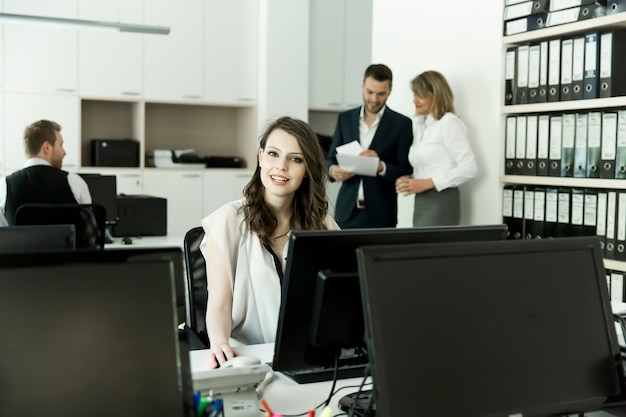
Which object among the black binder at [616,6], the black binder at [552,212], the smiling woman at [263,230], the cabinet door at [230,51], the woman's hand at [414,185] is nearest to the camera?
the smiling woman at [263,230]

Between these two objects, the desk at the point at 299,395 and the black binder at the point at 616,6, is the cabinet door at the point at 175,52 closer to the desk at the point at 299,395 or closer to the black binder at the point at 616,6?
the black binder at the point at 616,6

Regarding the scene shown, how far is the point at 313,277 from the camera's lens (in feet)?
4.55

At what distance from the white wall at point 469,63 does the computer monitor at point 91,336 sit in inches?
117

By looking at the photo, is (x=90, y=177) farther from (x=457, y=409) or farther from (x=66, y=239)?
(x=457, y=409)

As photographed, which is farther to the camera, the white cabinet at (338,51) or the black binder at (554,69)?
the white cabinet at (338,51)

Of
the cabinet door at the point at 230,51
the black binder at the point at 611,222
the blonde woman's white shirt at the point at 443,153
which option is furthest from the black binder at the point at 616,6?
the cabinet door at the point at 230,51

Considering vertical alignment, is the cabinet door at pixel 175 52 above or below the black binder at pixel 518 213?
above

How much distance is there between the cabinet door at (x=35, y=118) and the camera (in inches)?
223

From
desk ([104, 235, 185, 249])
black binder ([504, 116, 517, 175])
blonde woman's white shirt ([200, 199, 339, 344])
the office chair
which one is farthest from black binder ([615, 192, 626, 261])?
the office chair

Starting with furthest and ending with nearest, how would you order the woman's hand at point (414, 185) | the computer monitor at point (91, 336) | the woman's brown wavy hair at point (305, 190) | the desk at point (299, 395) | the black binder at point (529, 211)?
1. the woman's hand at point (414, 185)
2. the black binder at point (529, 211)
3. the woman's brown wavy hair at point (305, 190)
4. the desk at point (299, 395)
5. the computer monitor at point (91, 336)

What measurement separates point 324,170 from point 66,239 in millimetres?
897

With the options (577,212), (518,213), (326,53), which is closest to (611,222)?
(577,212)

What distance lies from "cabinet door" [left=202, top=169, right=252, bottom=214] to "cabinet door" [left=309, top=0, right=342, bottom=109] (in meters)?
0.93

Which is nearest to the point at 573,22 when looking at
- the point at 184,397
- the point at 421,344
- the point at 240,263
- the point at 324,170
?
the point at 324,170
